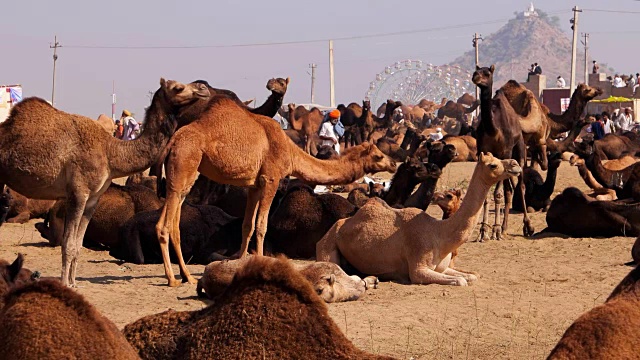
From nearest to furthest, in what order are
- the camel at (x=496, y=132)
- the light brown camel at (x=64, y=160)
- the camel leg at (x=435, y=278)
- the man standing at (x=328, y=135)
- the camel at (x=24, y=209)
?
the light brown camel at (x=64, y=160), the camel leg at (x=435, y=278), the camel at (x=496, y=132), the camel at (x=24, y=209), the man standing at (x=328, y=135)

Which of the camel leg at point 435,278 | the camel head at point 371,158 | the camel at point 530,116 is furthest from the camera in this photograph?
the camel at point 530,116

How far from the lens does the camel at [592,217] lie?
1523 centimetres

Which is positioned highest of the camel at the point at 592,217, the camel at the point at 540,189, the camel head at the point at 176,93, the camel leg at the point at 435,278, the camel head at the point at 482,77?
the camel head at the point at 482,77

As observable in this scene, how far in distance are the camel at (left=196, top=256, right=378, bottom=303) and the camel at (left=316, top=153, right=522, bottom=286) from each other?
93cm

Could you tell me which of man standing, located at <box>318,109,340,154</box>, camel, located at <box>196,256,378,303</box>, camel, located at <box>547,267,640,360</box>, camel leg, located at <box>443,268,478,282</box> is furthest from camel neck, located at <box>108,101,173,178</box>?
man standing, located at <box>318,109,340,154</box>

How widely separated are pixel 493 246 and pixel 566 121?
785 cm

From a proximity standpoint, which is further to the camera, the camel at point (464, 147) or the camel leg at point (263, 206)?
the camel at point (464, 147)

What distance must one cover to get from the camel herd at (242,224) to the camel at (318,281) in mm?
18

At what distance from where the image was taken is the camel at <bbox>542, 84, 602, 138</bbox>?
21.7 metres

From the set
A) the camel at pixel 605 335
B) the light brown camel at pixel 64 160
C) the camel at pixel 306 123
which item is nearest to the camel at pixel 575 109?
the light brown camel at pixel 64 160

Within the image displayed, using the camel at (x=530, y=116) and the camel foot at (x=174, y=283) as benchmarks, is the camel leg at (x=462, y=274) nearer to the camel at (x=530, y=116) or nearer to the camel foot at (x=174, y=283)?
the camel foot at (x=174, y=283)

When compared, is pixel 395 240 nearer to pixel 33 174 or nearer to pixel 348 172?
pixel 348 172

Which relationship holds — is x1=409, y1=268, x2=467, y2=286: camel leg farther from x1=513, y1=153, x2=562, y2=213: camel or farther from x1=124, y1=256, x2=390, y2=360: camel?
x1=513, y1=153, x2=562, y2=213: camel

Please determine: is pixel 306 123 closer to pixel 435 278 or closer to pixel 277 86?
pixel 277 86
